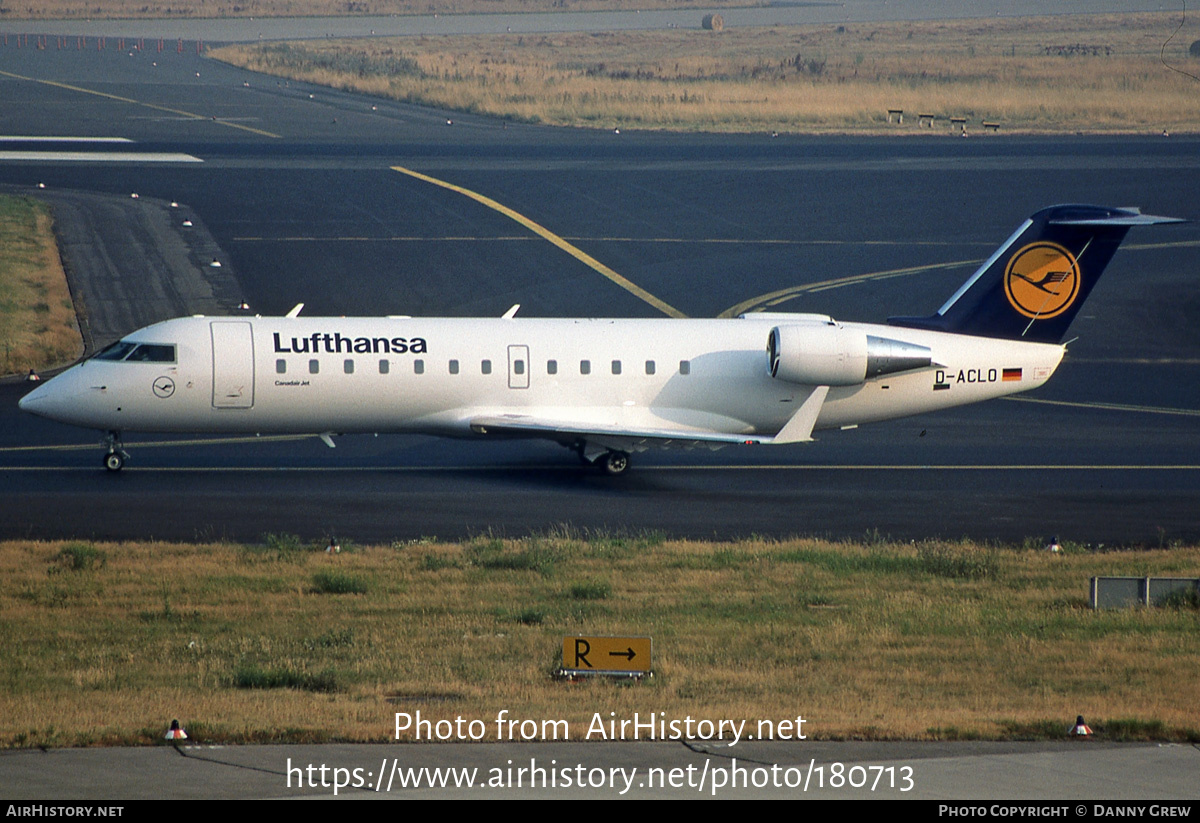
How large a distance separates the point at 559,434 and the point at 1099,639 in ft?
44.1

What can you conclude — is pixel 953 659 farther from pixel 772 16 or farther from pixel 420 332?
pixel 772 16

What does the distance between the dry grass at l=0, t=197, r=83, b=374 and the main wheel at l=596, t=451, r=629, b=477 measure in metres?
16.1

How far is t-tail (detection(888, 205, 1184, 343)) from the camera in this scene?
3234 cm

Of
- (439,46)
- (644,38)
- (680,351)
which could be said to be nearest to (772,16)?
(644,38)

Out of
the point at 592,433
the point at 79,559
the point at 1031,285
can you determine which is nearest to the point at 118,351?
the point at 79,559

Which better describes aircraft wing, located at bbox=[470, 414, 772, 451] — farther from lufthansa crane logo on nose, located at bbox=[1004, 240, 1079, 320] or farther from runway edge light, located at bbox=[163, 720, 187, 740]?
runway edge light, located at bbox=[163, 720, 187, 740]

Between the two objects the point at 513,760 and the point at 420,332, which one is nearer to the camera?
the point at 513,760

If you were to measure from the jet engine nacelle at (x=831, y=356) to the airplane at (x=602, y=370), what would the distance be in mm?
34

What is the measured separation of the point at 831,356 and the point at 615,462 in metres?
4.99

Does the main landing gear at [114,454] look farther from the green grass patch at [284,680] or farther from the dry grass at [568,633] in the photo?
the green grass patch at [284,680]

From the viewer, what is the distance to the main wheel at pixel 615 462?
3238 cm

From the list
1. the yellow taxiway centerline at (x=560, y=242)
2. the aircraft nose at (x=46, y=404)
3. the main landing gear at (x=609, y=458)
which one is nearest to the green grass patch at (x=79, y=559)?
the aircraft nose at (x=46, y=404)

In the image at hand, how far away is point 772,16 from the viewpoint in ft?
543

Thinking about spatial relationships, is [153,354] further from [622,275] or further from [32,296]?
[622,275]
